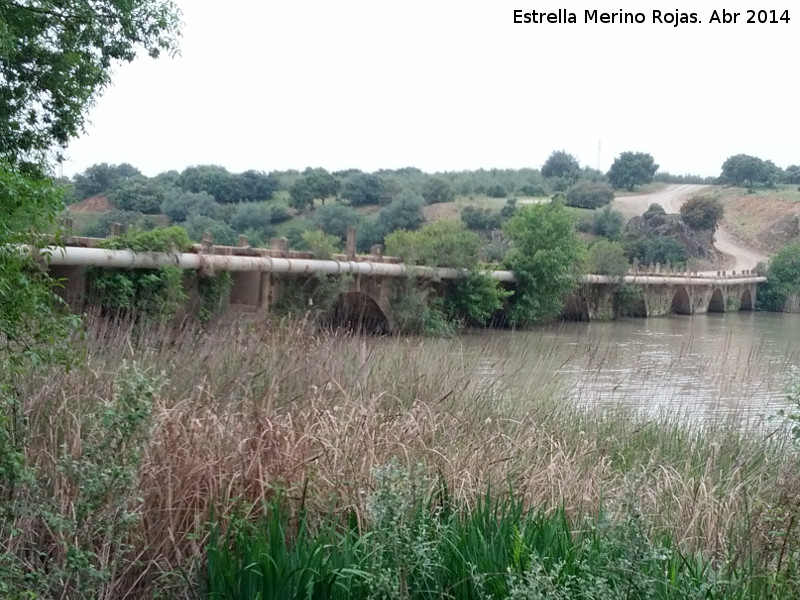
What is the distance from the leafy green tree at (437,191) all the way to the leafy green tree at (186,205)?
2850cm

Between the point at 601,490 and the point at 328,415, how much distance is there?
169 cm

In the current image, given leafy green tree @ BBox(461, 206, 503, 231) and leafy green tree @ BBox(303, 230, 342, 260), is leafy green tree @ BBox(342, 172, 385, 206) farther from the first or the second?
leafy green tree @ BBox(303, 230, 342, 260)

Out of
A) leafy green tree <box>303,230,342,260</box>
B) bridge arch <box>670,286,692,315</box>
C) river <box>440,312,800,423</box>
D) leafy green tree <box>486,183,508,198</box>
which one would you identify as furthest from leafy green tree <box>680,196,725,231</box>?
leafy green tree <box>303,230,342,260</box>

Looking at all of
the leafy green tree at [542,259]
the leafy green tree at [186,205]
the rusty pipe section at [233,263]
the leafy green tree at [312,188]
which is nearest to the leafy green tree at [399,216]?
the leafy green tree at [312,188]

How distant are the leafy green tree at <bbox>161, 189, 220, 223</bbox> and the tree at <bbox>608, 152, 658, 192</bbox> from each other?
54.8 metres

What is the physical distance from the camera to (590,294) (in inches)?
1356

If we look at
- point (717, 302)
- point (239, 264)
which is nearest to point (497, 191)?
point (717, 302)

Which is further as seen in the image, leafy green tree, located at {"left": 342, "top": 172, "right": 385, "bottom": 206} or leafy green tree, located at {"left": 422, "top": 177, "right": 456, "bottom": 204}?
leafy green tree, located at {"left": 422, "top": 177, "right": 456, "bottom": 204}

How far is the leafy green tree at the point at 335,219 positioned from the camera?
26.7 metres

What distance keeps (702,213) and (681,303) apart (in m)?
9.65

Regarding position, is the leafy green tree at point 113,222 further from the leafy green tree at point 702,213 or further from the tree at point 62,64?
the leafy green tree at point 702,213

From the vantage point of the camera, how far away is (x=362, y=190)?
3819cm

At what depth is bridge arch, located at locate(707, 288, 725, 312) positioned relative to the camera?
1828 inches

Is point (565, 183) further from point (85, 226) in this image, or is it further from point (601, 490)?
point (601, 490)
